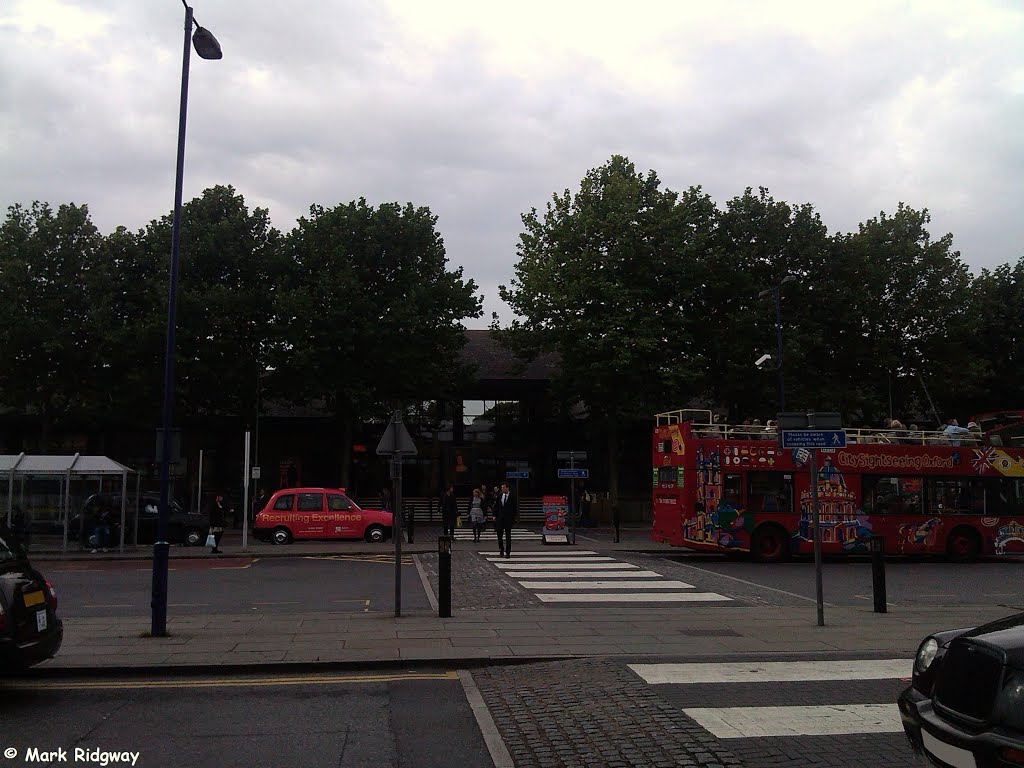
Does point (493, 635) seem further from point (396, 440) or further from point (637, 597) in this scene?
point (637, 597)

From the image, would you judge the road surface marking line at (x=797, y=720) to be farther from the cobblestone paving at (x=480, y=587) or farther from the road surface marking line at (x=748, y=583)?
the road surface marking line at (x=748, y=583)

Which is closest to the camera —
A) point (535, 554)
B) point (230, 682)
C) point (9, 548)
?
A: point (9, 548)

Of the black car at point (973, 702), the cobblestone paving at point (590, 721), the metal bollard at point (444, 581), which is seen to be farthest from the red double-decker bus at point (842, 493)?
the black car at point (973, 702)

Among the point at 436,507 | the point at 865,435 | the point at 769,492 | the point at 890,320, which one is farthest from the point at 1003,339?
the point at 436,507

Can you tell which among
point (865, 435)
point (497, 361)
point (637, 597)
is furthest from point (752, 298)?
point (637, 597)

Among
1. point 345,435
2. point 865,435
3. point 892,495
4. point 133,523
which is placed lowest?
point 133,523

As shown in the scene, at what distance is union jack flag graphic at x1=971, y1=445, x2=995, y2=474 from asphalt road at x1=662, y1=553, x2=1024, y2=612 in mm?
2527

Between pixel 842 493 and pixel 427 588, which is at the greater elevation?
pixel 842 493

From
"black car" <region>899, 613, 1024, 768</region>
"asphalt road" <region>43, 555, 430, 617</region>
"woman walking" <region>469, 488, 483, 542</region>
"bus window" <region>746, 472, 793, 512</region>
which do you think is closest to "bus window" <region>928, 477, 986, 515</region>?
"bus window" <region>746, 472, 793, 512</region>

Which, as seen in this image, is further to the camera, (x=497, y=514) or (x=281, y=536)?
(x=281, y=536)

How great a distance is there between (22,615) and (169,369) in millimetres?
4107

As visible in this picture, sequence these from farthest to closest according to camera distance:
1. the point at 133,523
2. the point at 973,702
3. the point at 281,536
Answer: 1. the point at 281,536
2. the point at 133,523
3. the point at 973,702

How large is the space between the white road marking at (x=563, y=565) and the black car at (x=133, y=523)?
36.3 ft

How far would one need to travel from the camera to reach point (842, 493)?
22562 mm
